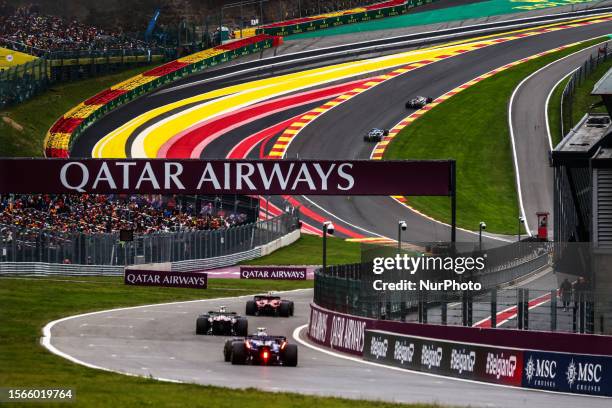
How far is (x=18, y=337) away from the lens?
3709 centimetres

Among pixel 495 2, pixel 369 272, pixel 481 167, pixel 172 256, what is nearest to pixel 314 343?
pixel 369 272

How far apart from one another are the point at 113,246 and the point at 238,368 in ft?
91.5

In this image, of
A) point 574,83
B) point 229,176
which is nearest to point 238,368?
point 229,176

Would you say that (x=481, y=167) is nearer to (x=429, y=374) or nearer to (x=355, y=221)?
(x=355, y=221)

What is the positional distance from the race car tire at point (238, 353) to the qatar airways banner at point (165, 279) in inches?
778

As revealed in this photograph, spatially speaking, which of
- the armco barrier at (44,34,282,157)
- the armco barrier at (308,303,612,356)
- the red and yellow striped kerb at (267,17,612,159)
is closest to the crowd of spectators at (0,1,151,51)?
the armco barrier at (44,34,282,157)

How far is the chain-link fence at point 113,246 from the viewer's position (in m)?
57.5

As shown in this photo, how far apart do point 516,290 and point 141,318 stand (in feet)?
54.9

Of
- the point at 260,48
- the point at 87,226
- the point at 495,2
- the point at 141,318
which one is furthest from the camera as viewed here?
the point at 495,2

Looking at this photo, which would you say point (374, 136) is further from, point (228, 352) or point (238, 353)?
point (238, 353)

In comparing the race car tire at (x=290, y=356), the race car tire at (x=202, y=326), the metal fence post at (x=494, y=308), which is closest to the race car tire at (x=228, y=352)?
the race car tire at (x=290, y=356)

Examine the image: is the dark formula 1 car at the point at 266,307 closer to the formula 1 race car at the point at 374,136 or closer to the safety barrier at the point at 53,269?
the safety barrier at the point at 53,269

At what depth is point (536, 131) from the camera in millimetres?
96875

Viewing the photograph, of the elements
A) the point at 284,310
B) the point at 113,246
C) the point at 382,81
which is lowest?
the point at 284,310
